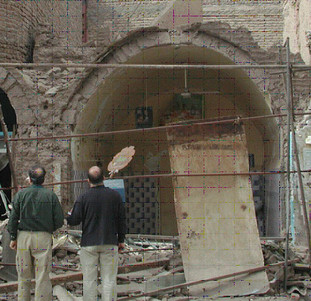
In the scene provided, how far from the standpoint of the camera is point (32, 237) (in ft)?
13.6

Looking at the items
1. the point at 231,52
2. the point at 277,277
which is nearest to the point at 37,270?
the point at 277,277

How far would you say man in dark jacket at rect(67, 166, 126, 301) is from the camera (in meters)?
4.18

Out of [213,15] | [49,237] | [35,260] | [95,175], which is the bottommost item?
[35,260]

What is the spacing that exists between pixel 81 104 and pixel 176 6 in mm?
4152

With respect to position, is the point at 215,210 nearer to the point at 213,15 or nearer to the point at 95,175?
the point at 95,175

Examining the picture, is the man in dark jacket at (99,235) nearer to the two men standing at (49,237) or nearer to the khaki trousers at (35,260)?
the two men standing at (49,237)

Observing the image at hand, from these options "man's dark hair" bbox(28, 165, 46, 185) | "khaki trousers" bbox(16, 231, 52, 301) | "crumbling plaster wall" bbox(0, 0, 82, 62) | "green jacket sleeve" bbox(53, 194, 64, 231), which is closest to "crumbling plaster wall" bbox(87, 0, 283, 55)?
"crumbling plaster wall" bbox(0, 0, 82, 62)

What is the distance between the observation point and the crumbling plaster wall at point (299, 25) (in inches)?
356

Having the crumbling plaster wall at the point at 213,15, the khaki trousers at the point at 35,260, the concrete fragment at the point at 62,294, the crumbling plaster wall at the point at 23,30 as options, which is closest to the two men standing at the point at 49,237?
the khaki trousers at the point at 35,260


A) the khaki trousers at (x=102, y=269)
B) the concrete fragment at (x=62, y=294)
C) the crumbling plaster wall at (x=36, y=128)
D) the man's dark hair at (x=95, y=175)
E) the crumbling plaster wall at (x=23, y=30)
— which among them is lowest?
the concrete fragment at (x=62, y=294)

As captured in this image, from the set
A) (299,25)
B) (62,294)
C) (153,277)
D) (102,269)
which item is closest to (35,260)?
(102,269)

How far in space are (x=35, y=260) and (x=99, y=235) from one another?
693 mm

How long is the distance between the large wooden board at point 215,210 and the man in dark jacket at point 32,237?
1752mm

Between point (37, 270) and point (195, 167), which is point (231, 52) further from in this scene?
point (37, 270)
